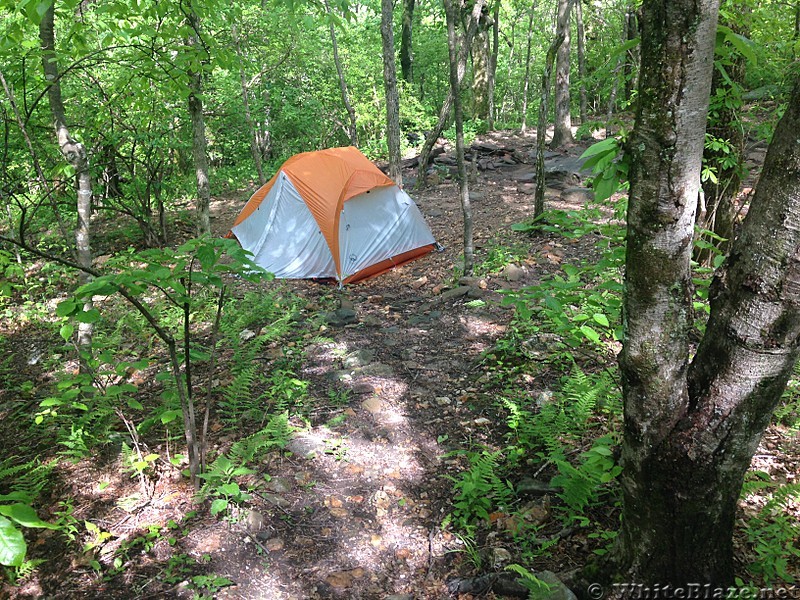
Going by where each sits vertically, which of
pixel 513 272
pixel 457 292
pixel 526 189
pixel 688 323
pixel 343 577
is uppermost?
pixel 688 323

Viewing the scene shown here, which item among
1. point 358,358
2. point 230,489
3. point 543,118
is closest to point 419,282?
point 358,358

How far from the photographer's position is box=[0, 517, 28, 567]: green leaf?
3.93ft

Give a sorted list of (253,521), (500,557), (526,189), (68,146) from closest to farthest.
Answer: (500,557) < (253,521) < (68,146) < (526,189)

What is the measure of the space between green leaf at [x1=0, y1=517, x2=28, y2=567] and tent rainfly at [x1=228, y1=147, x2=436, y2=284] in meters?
7.39

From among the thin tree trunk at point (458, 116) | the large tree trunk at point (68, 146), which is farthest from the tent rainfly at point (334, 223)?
the large tree trunk at point (68, 146)

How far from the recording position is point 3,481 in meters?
3.58

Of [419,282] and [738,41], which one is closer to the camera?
[738,41]

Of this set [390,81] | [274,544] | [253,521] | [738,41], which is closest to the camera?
[738,41]

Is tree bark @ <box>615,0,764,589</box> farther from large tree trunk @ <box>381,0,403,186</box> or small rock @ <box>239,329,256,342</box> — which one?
large tree trunk @ <box>381,0,403,186</box>

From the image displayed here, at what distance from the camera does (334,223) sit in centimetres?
857

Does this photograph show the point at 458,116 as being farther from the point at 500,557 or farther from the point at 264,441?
the point at 500,557

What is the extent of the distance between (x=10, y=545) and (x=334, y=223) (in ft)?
24.9

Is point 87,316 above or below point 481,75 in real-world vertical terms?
below

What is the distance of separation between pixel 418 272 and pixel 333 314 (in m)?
2.31
